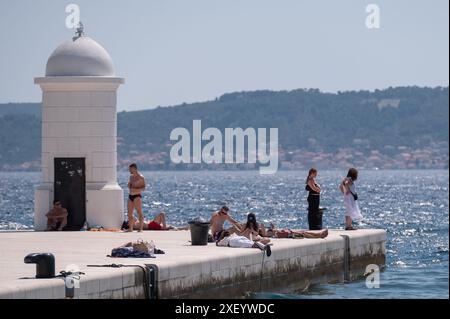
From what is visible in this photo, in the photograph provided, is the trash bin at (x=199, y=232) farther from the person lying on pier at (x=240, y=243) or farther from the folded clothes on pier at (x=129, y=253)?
the folded clothes on pier at (x=129, y=253)

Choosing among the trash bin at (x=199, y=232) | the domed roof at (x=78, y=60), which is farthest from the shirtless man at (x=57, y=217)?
the trash bin at (x=199, y=232)

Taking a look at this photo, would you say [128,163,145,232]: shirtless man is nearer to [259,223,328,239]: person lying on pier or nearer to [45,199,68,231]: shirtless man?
[45,199,68,231]: shirtless man

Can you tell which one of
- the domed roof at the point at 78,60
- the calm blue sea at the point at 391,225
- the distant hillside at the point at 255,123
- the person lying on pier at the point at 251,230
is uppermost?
the distant hillside at the point at 255,123

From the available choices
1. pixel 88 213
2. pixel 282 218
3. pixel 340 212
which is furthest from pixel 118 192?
pixel 340 212

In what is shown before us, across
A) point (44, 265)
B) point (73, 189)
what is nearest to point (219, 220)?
point (73, 189)

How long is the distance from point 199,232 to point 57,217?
564 cm

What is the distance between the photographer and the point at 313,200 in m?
28.7

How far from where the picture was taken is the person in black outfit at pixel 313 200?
93.6 feet

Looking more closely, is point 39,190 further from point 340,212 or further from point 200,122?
point 200,122

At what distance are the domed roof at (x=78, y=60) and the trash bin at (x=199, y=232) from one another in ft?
21.2

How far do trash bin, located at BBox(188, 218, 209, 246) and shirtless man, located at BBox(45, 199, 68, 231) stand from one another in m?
5.46

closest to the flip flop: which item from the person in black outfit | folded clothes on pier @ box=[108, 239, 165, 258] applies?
folded clothes on pier @ box=[108, 239, 165, 258]

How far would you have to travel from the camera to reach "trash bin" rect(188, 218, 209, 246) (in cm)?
2475
